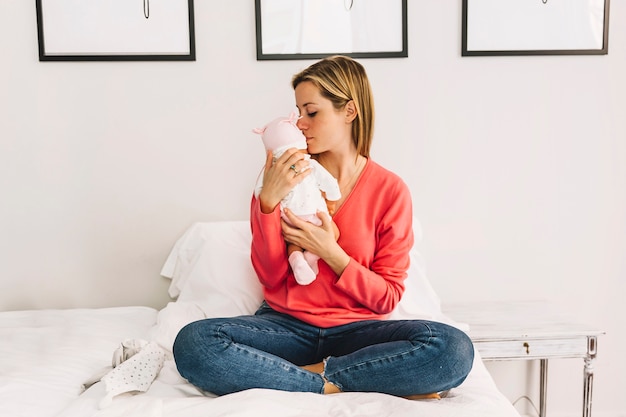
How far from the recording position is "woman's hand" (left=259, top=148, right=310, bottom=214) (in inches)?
54.0

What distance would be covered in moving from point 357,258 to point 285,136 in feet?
1.13

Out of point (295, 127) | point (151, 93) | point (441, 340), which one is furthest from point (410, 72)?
point (441, 340)

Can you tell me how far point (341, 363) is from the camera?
127 centimetres

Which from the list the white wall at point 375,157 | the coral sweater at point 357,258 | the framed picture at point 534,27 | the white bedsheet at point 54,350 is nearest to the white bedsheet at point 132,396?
the white bedsheet at point 54,350

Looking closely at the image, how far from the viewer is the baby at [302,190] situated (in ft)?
4.58

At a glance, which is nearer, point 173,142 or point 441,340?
point 441,340

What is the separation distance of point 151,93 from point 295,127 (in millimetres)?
734

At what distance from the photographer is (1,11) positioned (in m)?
1.89

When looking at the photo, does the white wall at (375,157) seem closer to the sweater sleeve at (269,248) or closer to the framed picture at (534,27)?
the framed picture at (534,27)

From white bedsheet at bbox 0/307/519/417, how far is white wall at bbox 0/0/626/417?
1.39ft

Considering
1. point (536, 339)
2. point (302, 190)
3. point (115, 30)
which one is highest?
point (115, 30)

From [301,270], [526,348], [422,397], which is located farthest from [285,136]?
[526,348]

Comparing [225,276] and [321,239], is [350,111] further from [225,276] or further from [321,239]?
[225,276]

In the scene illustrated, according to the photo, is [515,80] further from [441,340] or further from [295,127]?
→ [441,340]
